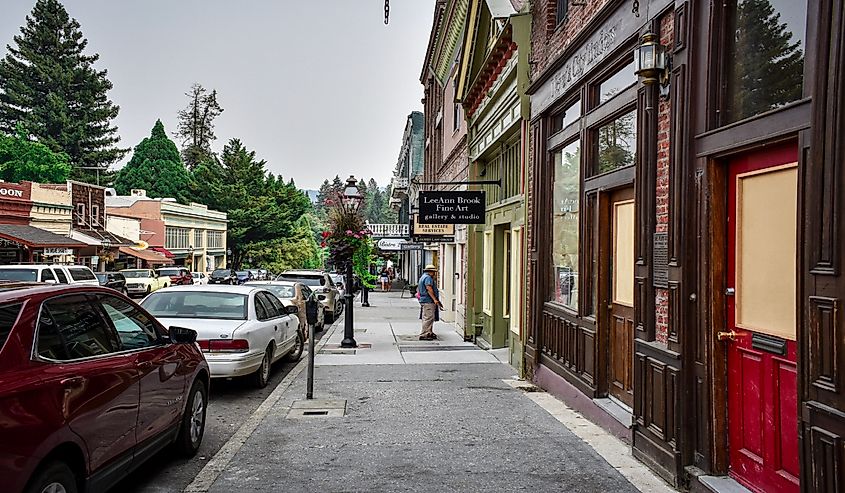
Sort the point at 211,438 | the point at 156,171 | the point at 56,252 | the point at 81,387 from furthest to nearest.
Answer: the point at 156,171
the point at 56,252
the point at 211,438
the point at 81,387

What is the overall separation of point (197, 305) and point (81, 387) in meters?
6.19

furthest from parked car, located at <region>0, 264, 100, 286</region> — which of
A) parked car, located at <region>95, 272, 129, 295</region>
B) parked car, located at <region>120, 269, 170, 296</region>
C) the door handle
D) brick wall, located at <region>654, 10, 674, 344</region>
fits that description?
the door handle

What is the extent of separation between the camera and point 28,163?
59.8 meters

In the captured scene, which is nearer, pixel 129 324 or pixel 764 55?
pixel 764 55

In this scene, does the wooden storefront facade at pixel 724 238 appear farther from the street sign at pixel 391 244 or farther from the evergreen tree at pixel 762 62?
the street sign at pixel 391 244

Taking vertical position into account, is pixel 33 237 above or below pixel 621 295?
above

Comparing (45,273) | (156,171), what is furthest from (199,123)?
(45,273)

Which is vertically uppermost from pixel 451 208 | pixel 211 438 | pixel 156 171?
pixel 156 171

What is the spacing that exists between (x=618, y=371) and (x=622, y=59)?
10.1ft

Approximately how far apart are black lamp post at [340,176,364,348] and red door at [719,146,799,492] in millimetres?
10677

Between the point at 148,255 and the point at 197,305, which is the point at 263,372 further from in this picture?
the point at 148,255

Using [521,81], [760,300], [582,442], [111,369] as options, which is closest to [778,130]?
[760,300]

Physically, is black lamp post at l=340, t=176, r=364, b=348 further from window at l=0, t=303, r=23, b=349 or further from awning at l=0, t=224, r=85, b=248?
awning at l=0, t=224, r=85, b=248

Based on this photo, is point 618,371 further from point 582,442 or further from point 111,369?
point 111,369
